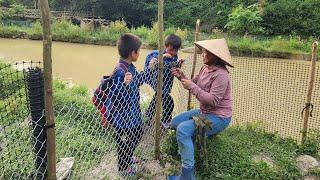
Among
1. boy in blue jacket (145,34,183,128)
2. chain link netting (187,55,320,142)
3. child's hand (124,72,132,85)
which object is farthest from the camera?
chain link netting (187,55,320,142)

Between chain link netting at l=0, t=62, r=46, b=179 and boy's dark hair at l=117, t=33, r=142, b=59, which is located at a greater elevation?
boy's dark hair at l=117, t=33, r=142, b=59

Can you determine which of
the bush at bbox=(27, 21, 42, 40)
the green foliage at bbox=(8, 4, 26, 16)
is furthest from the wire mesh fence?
the green foliage at bbox=(8, 4, 26, 16)

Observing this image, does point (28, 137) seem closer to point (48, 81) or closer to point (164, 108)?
point (164, 108)

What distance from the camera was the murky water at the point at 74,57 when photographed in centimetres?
1088

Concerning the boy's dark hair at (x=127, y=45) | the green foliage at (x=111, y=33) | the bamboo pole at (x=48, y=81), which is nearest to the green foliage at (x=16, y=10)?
the green foliage at (x=111, y=33)

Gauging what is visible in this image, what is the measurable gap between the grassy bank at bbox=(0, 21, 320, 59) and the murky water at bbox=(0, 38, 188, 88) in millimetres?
434

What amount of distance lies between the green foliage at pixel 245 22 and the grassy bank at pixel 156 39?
485 mm

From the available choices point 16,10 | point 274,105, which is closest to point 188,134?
point 274,105

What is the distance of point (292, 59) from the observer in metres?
13.0

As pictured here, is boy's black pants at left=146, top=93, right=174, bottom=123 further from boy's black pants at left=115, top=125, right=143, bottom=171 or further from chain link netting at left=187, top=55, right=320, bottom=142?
chain link netting at left=187, top=55, right=320, bottom=142

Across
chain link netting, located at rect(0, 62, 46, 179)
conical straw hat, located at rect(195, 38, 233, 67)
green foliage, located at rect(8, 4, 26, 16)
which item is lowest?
chain link netting, located at rect(0, 62, 46, 179)

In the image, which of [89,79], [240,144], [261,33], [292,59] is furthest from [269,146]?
[261,33]

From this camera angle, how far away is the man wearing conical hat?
3363mm

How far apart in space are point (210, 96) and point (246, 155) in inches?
38.3
